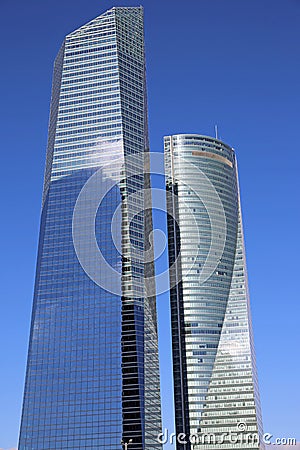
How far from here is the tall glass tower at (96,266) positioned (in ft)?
487

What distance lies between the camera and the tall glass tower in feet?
487

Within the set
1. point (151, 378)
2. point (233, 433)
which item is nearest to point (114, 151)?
point (151, 378)

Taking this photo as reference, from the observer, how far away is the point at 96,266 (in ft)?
538

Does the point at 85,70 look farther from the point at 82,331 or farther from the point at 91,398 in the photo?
the point at 91,398

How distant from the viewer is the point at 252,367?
19775 cm

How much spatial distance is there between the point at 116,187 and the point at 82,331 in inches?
1605

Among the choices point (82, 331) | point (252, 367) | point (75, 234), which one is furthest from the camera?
point (252, 367)

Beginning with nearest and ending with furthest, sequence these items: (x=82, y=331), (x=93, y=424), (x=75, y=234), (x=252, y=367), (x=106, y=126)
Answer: (x=93, y=424) < (x=82, y=331) < (x=75, y=234) < (x=106, y=126) < (x=252, y=367)

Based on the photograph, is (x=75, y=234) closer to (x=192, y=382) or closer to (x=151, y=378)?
(x=151, y=378)

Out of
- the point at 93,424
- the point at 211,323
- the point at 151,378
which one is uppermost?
the point at 211,323

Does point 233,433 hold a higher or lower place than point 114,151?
lower

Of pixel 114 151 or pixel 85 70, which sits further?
pixel 85 70

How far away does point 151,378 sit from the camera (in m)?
160

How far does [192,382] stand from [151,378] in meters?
36.1
